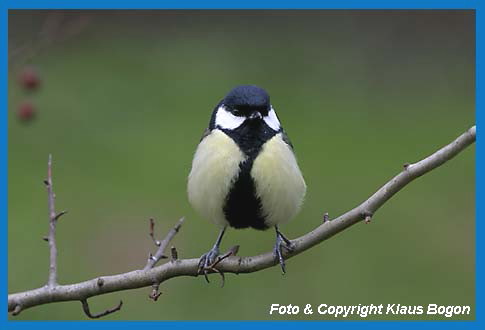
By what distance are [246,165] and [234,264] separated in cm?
24

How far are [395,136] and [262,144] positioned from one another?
10.4ft

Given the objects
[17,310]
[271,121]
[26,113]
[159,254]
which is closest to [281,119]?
[26,113]

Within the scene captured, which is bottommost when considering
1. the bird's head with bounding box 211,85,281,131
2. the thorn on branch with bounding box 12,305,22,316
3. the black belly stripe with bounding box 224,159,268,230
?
the thorn on branch with bounding box 12,305,22,316

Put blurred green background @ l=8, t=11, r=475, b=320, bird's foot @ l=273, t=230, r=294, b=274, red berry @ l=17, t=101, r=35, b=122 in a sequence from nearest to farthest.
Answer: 1. bird's foot @ l=273, t=230, r=294, b=274
2. red berry @ l=17, t=101, r=35, b=122
3. blurred green background @ l=8, t=11, r=475, b=320

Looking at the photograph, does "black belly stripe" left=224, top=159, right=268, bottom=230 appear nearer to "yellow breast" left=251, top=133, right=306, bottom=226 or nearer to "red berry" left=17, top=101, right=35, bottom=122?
"yellow breast" left=251, top=133, right=306, bottom=226

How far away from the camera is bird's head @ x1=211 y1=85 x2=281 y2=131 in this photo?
2025 millimetres

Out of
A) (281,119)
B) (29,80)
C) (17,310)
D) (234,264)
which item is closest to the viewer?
(17,310)

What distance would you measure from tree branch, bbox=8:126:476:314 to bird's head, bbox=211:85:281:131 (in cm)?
30

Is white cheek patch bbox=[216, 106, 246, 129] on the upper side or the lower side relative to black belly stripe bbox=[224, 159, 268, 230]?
upper

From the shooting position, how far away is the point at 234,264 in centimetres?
198

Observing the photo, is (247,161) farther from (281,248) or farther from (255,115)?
(281,248)

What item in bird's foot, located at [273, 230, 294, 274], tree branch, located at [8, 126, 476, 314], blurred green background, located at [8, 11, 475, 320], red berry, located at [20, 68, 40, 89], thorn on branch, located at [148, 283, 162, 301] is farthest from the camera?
blurred green background, located at [8, 11, 475, 320]

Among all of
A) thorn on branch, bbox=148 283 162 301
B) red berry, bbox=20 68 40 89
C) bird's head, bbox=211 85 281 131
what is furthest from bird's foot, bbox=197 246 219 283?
red berry, bbox=20 68 40 89

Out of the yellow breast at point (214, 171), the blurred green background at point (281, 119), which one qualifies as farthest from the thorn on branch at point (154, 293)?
the blurred green background at point (281, 119)
